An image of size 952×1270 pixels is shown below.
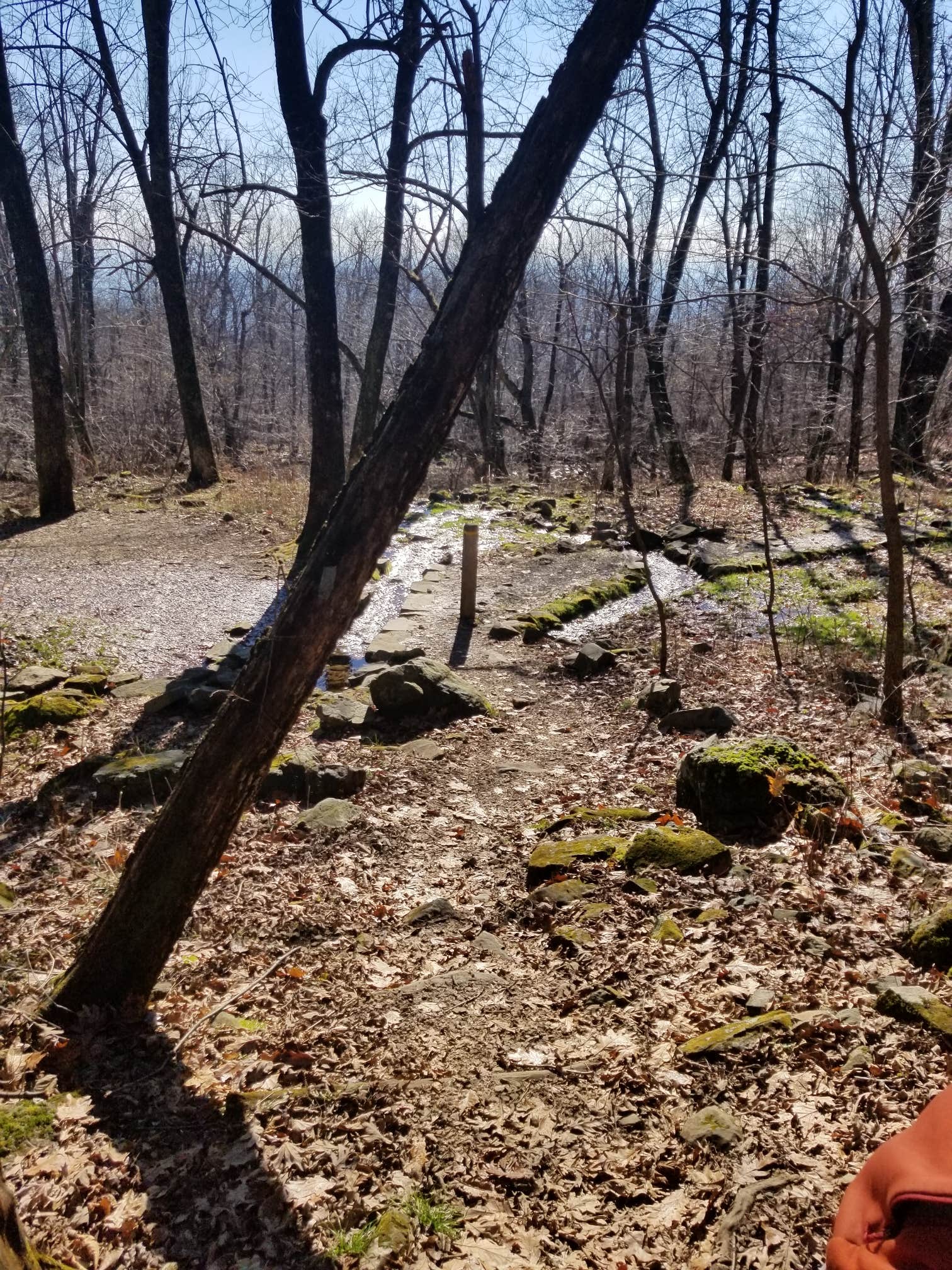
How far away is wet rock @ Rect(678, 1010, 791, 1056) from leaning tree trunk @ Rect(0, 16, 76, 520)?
555 inches

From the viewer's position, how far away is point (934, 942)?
3684mm

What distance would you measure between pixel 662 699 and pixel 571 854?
3058 mm

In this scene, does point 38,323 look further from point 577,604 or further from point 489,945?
point 489,945

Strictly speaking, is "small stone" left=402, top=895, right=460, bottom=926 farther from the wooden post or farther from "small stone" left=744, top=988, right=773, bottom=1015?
the wooden post

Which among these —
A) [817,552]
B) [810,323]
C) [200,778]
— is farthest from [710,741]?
[817,552]

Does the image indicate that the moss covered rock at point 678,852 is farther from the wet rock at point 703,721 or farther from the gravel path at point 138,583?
the gravel path at point 138,583

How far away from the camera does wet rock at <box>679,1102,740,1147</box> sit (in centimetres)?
279

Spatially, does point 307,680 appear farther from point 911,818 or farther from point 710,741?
point 911,818

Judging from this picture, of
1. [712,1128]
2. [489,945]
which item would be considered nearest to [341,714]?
[489,945]

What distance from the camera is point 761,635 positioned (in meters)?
10.0

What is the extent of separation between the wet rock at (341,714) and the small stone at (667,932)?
3.89 metres

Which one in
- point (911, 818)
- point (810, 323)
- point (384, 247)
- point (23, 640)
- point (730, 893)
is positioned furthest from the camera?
point (384, 247)

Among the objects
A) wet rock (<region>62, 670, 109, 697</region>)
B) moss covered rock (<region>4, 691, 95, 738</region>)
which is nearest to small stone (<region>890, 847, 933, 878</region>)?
A: moss covered rock (<region>4, 691, 95, 738</region>)

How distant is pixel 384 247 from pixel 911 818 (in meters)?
14.6
